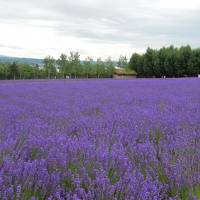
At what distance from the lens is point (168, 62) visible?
160 feet

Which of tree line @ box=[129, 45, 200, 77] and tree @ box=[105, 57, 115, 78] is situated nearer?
tree line @ box=[129, 45, 200, 77]

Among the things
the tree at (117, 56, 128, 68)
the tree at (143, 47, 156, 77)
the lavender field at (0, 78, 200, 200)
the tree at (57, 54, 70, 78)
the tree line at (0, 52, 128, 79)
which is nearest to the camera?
the lavender field at (0, 78, 200, 200)

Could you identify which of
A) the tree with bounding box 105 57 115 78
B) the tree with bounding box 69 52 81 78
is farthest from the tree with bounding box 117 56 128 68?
the tree with bounding box 69 52 81 78

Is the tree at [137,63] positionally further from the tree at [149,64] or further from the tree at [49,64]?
the tree at [49,64]

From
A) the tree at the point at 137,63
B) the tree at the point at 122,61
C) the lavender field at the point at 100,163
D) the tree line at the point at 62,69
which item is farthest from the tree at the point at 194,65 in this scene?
the lavender field at the point at 100,163

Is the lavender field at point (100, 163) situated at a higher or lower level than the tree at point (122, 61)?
lower

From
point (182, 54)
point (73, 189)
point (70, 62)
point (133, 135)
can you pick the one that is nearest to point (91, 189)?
point (73, 189)

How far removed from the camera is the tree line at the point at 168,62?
46.9 metres

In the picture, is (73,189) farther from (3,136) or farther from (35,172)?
(3,136)

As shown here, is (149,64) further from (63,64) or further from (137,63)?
(63,64)

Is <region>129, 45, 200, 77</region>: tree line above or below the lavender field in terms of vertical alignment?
above

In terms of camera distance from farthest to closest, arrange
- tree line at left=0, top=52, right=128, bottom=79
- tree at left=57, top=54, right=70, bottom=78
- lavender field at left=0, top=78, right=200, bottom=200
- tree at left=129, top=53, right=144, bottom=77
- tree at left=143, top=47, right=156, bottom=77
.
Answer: tree at left=57, top=54, right=70, bottom=78, tree at left=129, top=53, right=144, bottom=77, tree at left=143, top=47, right=156, bottom=77, tree line at left=0, top=52, right=128, bottom=79, lavender field at left=0, top=78, right=200, bottom=200

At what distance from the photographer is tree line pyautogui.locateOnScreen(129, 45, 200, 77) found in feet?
154

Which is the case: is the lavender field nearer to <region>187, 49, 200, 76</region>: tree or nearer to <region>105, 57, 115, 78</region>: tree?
<region>187, 49, 200, 76</region>: tree
